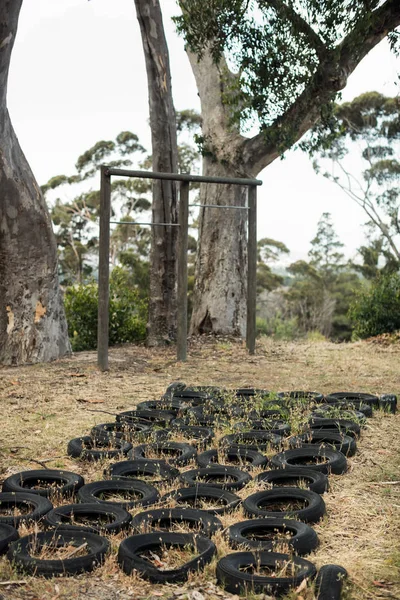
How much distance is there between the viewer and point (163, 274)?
10.9 m

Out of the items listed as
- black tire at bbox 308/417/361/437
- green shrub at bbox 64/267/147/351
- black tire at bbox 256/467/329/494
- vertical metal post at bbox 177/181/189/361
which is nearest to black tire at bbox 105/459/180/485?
black tire at bbox 256/467/329/494

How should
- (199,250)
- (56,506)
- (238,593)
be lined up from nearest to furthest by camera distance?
(238,593) < (56,506) < (199,250)

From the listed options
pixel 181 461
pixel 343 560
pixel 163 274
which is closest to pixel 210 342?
pixel 163 274

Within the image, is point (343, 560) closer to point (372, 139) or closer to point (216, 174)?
point (216, 174)

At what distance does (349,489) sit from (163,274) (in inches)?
282

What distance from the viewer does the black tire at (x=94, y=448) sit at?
469 centimetres

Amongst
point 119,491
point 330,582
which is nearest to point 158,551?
point 330,582

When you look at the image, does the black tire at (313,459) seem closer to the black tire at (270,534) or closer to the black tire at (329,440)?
the black tire at (329,440)

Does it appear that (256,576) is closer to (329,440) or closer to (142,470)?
(142,470)

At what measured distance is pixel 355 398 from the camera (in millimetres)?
6637

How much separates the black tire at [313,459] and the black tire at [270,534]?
94 cm

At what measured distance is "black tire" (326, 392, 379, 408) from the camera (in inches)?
253

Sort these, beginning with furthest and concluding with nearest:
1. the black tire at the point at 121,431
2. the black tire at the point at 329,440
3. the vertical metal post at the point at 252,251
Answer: the vertical metal post at the point at 252,251, the black tire at the point at 121,431, the black tire at the point at 329,440

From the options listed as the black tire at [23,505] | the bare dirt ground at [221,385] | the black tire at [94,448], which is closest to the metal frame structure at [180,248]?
the bare dirt ground at [221,385]
